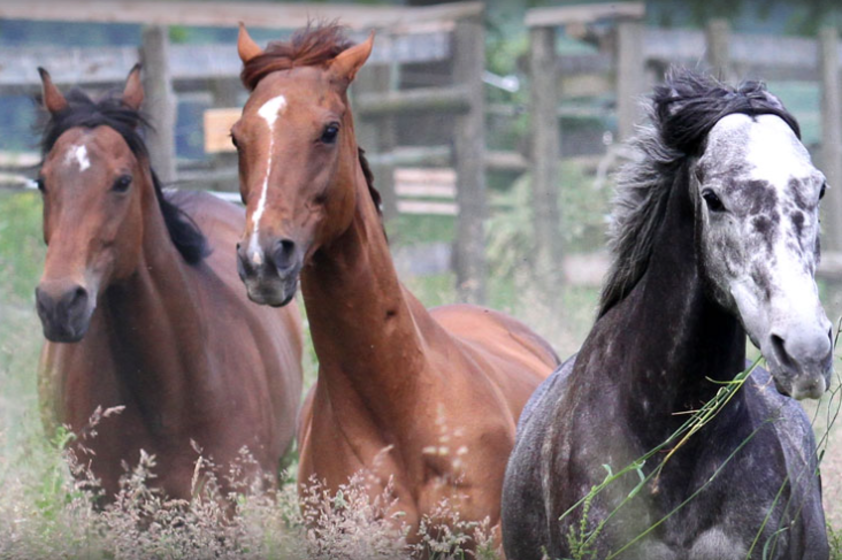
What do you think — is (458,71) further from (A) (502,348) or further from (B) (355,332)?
(B) (355,332)

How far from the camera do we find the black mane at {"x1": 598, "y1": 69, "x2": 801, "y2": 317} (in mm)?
2832

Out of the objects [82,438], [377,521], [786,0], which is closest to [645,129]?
[377,521]

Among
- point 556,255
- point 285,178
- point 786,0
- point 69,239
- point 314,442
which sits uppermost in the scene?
point 786,0

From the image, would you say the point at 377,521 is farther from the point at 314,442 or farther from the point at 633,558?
the point at 633,558

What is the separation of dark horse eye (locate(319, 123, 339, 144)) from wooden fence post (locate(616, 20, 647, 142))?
6.35 metres

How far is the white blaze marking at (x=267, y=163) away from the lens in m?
3.34

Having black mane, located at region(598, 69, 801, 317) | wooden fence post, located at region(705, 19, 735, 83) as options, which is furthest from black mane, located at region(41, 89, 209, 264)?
wooden fence post, located at region(705, 19, 735, 83)

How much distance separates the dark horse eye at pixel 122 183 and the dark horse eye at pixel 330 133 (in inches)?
44.1

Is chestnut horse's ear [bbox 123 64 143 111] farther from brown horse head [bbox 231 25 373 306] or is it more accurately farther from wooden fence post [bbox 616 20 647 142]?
wooden fence post [bbox 616 20 647 142]

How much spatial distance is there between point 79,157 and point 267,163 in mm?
1167

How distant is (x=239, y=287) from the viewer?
5.30 metres

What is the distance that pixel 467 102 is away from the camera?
921 cm

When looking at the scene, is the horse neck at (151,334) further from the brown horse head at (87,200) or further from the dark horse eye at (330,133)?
the dark horse eye at (330,133)

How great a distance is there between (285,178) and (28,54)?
450cm
